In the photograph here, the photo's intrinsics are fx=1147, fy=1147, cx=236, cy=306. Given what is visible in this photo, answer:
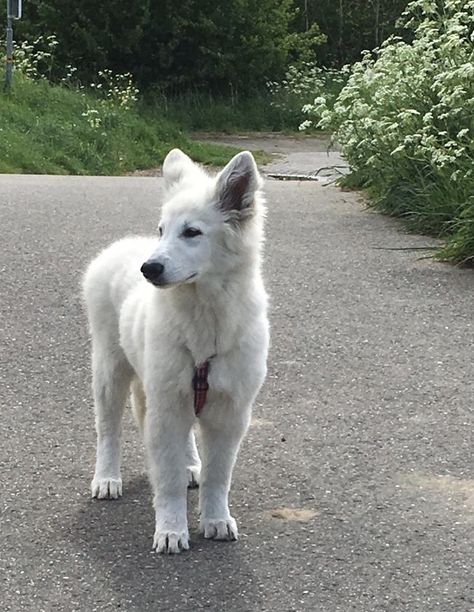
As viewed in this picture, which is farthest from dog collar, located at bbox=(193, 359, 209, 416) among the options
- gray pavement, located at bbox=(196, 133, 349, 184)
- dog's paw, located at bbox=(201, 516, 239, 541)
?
gray pavement, located at bbox=(196, 133, 349, 184)

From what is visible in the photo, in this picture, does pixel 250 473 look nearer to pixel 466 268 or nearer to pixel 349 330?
pixel 349 330

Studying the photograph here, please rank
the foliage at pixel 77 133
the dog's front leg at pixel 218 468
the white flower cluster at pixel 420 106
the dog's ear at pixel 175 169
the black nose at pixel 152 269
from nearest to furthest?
the black nose at pixel 152 269
the dog's front leg at pixel 218 468
the dog's ear at pixel 175 169
the white flower cluster at pixel 420 106
the foliage at pixel 77 133

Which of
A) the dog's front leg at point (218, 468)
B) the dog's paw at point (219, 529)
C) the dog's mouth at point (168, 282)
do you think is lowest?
the dog's paw at point (219, 529)

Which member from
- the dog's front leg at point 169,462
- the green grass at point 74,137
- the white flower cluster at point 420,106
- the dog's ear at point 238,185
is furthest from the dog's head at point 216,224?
the green grass at point 74,137

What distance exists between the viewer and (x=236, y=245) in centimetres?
451

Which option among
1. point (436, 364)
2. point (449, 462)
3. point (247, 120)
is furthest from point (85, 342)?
point (247, 120)

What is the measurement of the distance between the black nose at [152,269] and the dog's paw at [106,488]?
3.68 feet

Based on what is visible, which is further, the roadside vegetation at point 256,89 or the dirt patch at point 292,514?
the roadside vegetation at point 256,89

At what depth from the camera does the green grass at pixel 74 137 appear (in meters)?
19.0

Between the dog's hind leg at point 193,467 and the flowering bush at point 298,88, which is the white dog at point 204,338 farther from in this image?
the flowering bush at point 298,88

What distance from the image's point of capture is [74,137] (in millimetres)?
20281

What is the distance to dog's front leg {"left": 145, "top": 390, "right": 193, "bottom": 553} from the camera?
14.7 ft

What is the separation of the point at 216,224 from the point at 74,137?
1626cm

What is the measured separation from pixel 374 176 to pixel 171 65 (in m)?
20.2
